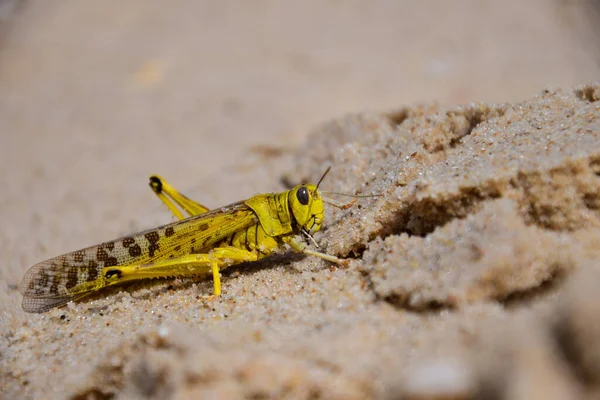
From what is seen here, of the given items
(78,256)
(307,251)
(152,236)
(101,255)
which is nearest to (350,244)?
(307,251)

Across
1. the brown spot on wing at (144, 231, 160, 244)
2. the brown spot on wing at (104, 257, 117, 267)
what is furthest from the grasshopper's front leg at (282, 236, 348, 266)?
the brown spot on wing at (104, 257, 117, 267)

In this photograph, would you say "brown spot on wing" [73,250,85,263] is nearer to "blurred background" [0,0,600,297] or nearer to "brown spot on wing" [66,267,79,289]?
"brown spot on wing" [66,267,79,289]

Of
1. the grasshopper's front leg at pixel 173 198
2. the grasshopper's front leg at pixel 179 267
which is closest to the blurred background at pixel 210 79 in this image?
the grasshopper's front leg at pixel 173 198

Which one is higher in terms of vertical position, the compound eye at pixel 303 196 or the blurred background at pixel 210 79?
the blurred background at pixel 210 79

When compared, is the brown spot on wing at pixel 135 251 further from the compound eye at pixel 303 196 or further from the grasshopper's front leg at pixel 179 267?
the compound eye at pixel 303 196

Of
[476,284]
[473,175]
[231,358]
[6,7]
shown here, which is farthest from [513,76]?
→ [6,7]

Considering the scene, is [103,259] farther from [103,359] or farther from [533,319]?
[533,319]
